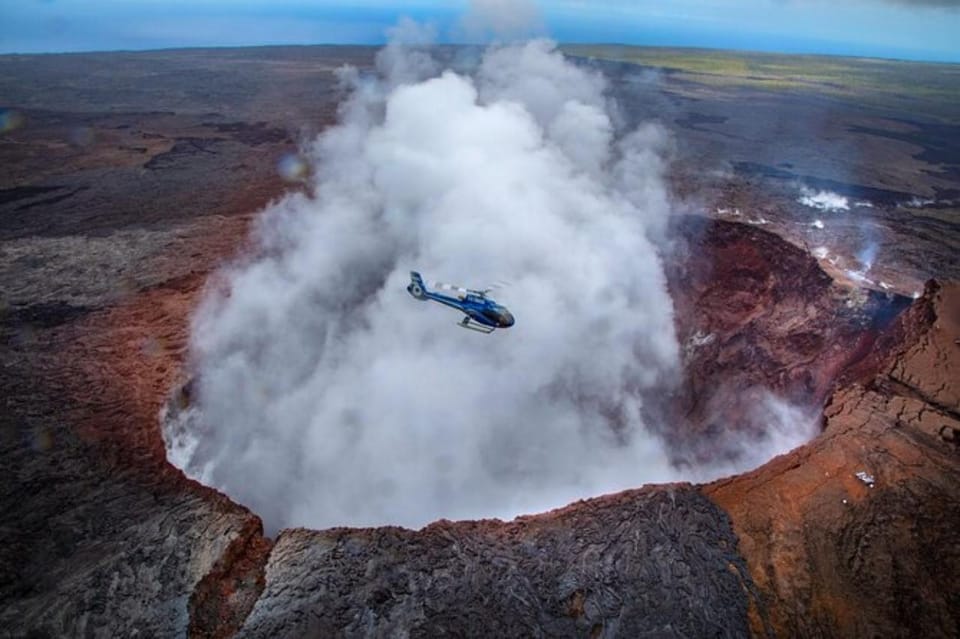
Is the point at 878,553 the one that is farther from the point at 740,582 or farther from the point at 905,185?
the point at 905,185

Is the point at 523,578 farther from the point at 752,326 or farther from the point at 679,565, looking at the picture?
the point at 752,326

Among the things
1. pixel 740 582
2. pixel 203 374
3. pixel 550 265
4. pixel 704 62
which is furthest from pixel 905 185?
pixel 704 62

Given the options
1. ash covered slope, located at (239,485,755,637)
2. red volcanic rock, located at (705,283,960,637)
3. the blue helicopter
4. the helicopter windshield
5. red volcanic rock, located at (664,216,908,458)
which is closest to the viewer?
ash covered slope, located at (239,485,755,637)

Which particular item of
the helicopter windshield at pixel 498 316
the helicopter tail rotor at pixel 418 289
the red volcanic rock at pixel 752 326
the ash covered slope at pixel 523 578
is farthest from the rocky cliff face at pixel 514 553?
the helicopter tail rotor at pixel 418 289

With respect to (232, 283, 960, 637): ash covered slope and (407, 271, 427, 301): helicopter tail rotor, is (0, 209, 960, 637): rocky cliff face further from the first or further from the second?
(407, 271, 427, 301): helicopter tail rotor

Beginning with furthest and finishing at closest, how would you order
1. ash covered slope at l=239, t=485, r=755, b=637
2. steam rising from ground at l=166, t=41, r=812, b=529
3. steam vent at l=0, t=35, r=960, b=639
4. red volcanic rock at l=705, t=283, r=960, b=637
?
1. steam rising from ground at l=166, t=41, r=812, b=529
2. steam vent at l=0, t=35, r=960, b=639
3. red volcanic rock at l=705, t=283, r=960, b=637
4. ash covered slope at l=239, t=485, r=755, b=637

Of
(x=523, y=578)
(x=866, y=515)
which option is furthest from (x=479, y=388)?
(x=866, y=515)

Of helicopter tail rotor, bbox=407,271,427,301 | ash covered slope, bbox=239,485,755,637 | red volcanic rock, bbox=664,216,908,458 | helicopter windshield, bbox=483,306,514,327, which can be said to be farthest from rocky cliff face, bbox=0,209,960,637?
helicopter tail rotor, bbox=407,271,427,301

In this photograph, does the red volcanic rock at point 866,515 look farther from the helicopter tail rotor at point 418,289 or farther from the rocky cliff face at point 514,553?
the helicopter tail rotor at point 418,289
